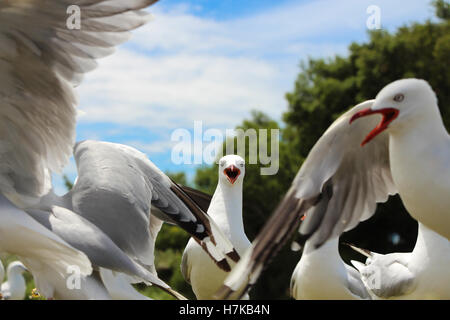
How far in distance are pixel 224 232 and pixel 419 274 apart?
1.10m

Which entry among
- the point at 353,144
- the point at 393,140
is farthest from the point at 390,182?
the point at 393,140

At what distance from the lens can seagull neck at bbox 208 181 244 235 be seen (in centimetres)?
374

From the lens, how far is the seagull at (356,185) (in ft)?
6.87

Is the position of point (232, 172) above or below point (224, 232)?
above

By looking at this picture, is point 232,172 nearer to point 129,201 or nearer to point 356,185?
point 129,201

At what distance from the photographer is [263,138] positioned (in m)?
12.7

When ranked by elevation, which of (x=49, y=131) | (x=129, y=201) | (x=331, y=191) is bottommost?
(x=129, y=201)

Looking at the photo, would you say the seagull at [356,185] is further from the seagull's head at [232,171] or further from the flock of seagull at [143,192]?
the seagull's head at [232,171]

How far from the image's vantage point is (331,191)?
2.47m

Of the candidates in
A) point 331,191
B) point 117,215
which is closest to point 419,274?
point 331,191

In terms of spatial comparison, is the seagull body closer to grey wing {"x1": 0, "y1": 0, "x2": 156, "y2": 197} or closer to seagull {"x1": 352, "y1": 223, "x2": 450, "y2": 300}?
seagull {"x1": 352, "y1": 223, "x2": 450, "y2": 300}

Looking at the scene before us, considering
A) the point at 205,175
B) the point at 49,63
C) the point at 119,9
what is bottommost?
the point at 205,175
